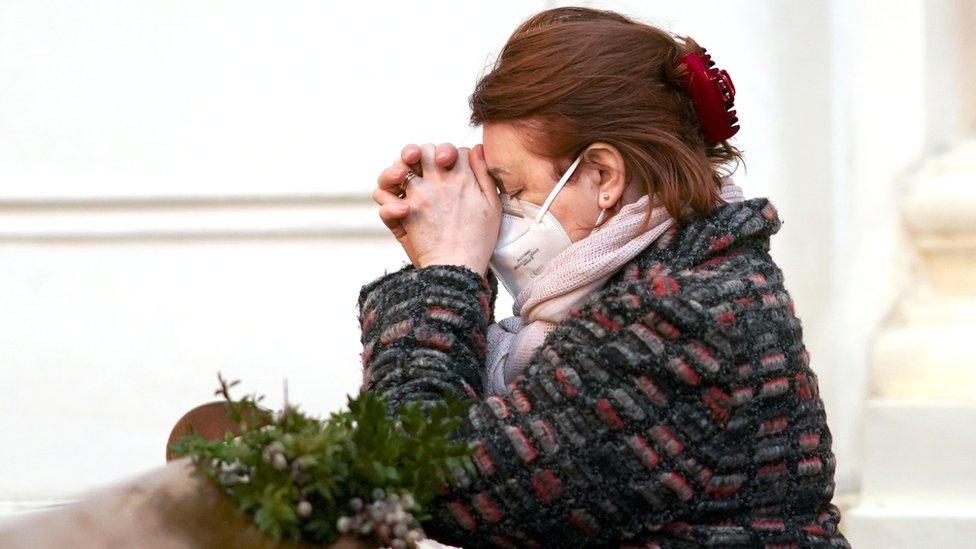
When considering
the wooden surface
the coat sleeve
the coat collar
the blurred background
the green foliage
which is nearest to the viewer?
the wooden surface

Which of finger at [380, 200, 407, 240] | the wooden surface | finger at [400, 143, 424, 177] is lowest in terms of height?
the wooden surface

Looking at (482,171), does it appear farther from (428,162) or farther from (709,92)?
(709,92)

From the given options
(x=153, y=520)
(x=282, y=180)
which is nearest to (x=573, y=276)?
(x=153, y=520)

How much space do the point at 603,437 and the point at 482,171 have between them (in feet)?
2.13

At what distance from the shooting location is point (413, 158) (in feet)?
7.83

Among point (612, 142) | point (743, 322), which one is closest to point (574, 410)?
point (743, 322)

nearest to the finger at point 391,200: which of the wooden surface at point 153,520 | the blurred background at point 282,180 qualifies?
the wooden surface at point 153,520

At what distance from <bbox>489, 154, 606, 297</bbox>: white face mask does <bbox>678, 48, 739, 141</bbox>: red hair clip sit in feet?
0.69

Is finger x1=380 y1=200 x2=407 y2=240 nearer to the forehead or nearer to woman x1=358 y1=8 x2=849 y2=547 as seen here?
woman x1=358 y1=8 x2=849 y2=547

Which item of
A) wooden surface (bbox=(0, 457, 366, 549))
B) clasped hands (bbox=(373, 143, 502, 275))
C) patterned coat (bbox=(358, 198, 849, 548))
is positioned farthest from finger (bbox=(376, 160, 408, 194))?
wooden surface (bbox=(0, 457, 366, 549))

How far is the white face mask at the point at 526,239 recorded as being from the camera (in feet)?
7.48

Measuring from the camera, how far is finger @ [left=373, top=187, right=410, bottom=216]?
2354 mm

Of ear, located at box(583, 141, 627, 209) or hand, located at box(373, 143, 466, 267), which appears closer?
ear, located at box(583, 141, 627, 209)

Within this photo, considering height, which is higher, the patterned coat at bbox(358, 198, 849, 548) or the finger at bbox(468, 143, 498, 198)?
the finger at bbox(468, 143, 498, 198)
